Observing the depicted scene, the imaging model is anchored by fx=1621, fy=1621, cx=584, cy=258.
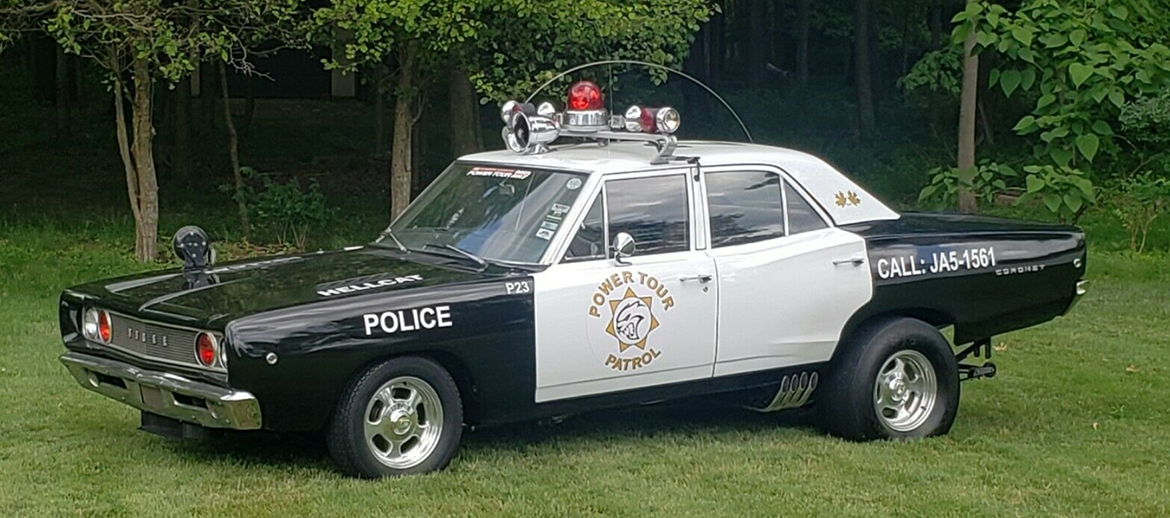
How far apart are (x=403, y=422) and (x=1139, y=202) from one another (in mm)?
13000

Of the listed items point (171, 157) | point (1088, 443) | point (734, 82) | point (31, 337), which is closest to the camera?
point (1088, 443)

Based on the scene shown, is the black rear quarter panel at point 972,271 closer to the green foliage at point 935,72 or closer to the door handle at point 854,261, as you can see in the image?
the door handle at point 854,261

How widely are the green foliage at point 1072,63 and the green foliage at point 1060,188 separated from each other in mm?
436

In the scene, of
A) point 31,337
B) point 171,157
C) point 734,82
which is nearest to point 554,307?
point 31,337

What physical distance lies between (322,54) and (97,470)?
71.3 ft

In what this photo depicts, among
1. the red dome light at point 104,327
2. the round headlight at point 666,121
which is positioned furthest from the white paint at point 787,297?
the red dome light at point 104,327

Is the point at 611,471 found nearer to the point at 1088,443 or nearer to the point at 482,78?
the point at 1088,443

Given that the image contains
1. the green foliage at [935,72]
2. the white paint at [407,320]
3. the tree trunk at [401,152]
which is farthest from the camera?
the green foliage at [935,72]

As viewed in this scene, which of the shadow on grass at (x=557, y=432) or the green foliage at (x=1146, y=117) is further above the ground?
the green foliage at (x=1146, y=117)

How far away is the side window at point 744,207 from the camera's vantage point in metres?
7.77

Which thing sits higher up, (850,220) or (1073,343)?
(850,220)

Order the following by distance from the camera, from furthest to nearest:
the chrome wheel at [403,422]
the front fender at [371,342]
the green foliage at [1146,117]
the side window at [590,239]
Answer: the green foliage at [1146,117] → the side window at [590,239] → the chrome wheel at [403,422] → the front fender at [371,342]

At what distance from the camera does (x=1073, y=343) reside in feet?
37.8

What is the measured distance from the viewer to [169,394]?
21.8 feet
